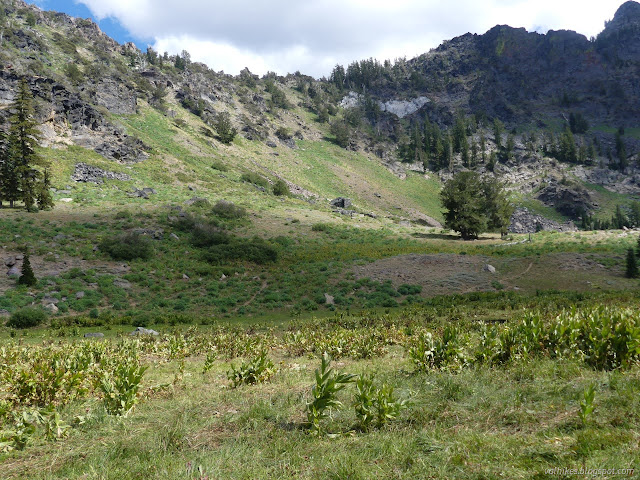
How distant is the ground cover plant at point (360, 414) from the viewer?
3961 millimetres

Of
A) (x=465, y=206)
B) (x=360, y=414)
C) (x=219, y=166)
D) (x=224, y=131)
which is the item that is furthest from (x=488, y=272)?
A: (x=224, y=131)

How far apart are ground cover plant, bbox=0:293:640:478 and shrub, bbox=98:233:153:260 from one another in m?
18.7

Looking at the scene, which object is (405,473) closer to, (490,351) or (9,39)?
(490,351)

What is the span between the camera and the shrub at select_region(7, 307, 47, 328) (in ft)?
53.3

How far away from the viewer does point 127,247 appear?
1069 inches

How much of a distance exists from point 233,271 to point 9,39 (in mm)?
75929

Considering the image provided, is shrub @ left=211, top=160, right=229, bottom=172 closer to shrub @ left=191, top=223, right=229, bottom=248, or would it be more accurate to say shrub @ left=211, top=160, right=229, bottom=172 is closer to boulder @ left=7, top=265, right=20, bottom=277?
shrub @ left=191, top=223, right=229, bottom=248

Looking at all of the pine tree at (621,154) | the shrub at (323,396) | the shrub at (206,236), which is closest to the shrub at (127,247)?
the shrub at (206,236)

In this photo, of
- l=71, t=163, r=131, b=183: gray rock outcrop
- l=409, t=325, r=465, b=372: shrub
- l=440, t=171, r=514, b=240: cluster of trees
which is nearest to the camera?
l=409, t=325, r=465, b=372: shrub

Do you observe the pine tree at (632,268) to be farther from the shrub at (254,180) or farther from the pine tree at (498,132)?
the pine tree at (498,132)

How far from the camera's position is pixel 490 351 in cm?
766

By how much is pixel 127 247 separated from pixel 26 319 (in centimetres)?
1132

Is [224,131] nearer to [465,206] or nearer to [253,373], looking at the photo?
[465,206]

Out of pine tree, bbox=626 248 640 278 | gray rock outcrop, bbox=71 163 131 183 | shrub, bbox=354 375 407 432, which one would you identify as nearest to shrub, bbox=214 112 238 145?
gray rock outcrop, bbox=71 163 131 183
